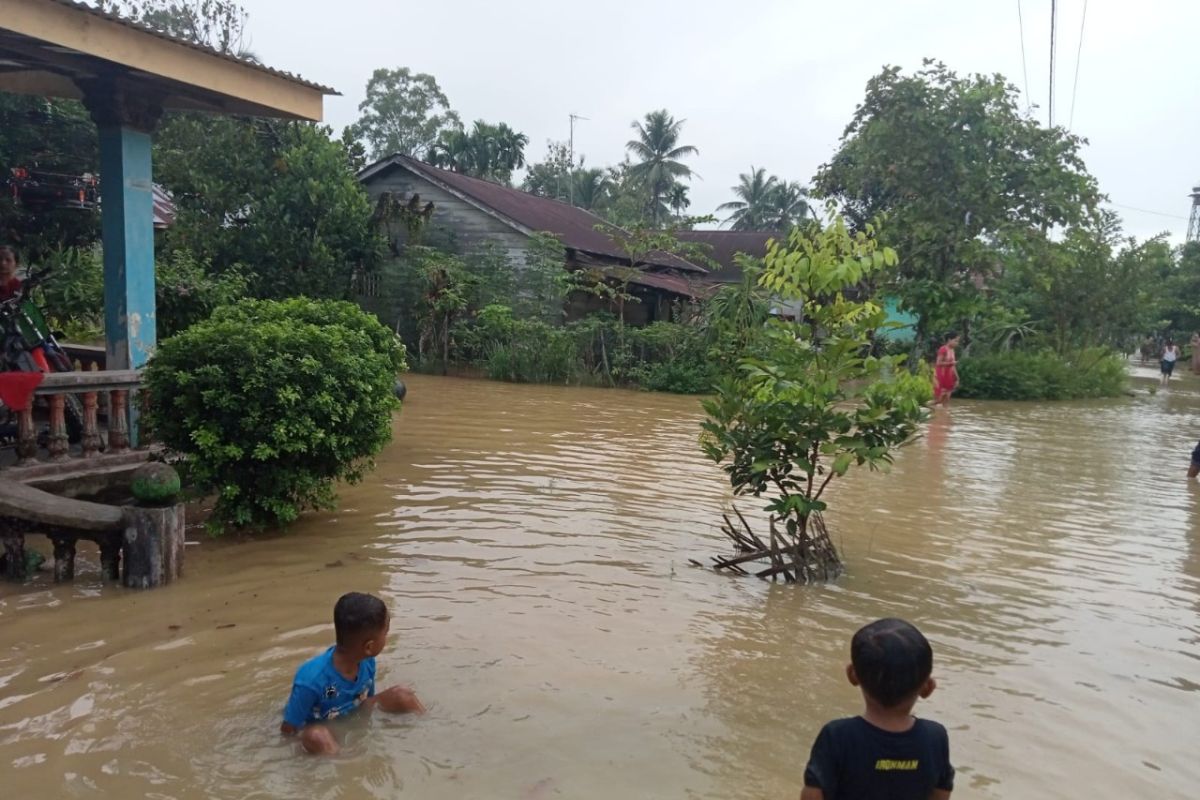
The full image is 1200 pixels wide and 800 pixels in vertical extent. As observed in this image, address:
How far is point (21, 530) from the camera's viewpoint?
216 inches

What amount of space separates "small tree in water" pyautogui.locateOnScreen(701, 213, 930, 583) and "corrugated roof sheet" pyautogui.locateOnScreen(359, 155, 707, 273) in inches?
695

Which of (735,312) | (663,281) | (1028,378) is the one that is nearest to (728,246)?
(663,281)

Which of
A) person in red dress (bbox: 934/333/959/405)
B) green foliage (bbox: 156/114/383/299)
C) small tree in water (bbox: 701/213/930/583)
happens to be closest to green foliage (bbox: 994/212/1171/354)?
person in red dress (bbox: 934/333/959/405)

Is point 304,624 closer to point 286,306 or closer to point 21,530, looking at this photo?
point 21,530

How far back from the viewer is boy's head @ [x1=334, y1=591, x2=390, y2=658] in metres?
3.70

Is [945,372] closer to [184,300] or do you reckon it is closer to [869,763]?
[184,300]

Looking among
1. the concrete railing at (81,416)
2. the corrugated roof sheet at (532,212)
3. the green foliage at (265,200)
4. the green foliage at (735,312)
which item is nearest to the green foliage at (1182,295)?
the corrugated roof sheet at (532,212)

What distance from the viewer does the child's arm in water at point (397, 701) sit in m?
4.10

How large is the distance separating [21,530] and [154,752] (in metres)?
2.58

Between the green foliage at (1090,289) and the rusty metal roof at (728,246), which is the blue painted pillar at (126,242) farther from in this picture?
the rusty metal roof at (728,246)

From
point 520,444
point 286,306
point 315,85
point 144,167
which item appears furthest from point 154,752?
point 520,444

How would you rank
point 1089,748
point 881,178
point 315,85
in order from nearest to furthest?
point 1089,748 < point 315,85 < point 881,178

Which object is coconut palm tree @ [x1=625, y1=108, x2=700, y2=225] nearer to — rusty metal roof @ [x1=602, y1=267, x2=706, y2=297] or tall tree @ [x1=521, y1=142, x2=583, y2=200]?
tall tree @ [x1=521, y1=142, x2=583, y2=200]

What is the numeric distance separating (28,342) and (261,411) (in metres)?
2.28
